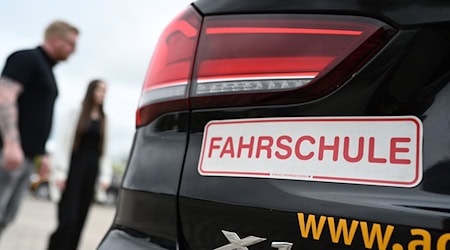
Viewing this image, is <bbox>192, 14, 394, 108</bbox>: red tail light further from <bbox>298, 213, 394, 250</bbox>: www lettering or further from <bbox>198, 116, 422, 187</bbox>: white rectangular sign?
A: <bbox>298, 213, 394, 250</bbox>: www lettering

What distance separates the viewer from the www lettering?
92 centimetres

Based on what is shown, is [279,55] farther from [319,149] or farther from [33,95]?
[33,95]

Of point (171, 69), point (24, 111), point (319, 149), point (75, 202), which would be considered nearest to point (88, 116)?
point (75, 202)

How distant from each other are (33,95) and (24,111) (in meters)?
0.12

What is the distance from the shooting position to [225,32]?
1.22m

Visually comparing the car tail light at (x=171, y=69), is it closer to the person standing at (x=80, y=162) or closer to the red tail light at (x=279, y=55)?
the red tail light at (x=279, y=55)

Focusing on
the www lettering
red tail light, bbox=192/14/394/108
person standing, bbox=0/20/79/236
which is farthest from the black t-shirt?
the www lettering

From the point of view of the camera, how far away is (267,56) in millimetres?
1148

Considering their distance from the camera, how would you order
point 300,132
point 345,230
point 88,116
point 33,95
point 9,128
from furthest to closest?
point 88,116 → point 33,95 → point 9,128 → point 300,132 → point 345,230

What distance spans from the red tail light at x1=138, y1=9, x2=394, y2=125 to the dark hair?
283 centimetres

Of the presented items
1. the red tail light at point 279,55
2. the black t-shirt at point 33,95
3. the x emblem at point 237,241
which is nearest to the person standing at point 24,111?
the black t-shirt at point 33,95

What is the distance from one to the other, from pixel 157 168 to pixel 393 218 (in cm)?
62

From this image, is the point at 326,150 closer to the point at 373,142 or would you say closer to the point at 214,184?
the point at 373,142

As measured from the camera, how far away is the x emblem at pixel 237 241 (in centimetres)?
106
